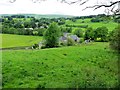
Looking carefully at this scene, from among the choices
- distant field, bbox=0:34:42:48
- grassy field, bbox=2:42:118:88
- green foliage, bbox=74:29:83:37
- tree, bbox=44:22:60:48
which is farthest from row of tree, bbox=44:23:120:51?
grassy field, bbox=2:42:118:88

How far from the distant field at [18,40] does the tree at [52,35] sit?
361cm

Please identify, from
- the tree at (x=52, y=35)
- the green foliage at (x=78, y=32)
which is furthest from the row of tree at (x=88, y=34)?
the green foliage at (x=78, y=32)

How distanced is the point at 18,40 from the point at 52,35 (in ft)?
17.7

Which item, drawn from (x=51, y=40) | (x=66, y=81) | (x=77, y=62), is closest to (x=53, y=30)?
(x=51, y=40)

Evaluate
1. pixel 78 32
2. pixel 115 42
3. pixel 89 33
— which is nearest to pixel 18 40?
pixel 89 33

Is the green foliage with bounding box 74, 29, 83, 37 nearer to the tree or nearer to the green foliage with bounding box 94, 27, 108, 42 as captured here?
the green foliage with bounding box 94, 27, 108, 42

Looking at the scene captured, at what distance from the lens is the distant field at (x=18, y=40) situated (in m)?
38.4

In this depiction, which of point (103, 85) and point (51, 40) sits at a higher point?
point (103, 85)

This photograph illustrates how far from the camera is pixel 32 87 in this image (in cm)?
1185

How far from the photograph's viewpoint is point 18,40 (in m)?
41.7

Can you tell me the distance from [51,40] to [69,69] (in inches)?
1017

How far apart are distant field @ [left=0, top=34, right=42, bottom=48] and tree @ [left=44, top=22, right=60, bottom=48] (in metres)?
3.61

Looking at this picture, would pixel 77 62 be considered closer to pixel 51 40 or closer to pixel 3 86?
pixel 3 86

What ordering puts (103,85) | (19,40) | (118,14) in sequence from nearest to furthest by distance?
(118,14)
(103,85)
(19,40)
